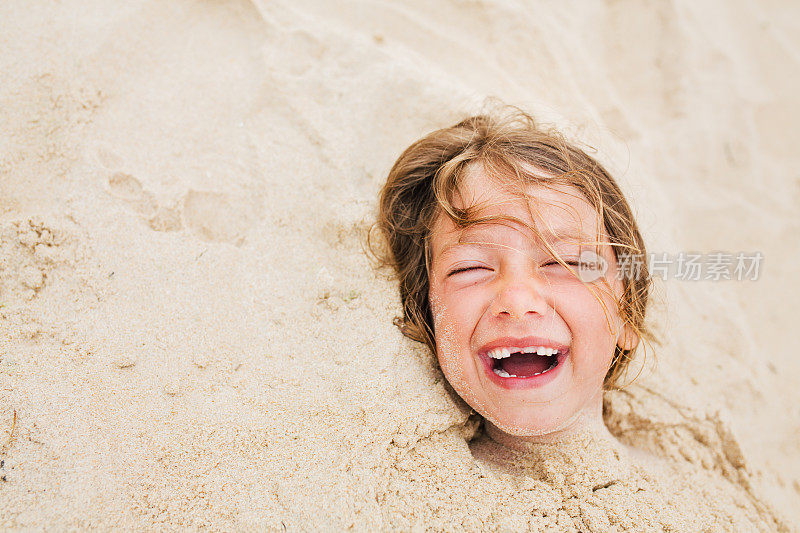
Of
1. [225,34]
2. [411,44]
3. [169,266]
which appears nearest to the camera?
[169,266]

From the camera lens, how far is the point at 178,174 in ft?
8.31

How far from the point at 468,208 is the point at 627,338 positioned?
0.81 m

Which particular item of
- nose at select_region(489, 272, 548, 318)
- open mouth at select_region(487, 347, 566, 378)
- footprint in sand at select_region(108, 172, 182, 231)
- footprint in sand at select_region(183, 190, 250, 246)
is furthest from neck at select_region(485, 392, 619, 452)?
footprint in sand at select_region(108, 172, 182, 231)

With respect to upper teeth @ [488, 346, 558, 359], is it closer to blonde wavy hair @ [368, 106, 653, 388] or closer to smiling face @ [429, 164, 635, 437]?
smiling face @ [429, 164, 635, 437]

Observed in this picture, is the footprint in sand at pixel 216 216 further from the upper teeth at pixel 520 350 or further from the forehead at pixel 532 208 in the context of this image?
the upper teeth at pixel 520 350

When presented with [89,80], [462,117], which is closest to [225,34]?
[89,80]

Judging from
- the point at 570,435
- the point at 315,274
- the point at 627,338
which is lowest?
the point at 570,435

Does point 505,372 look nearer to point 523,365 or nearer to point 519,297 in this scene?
point 523,365

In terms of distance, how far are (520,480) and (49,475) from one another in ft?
4.84

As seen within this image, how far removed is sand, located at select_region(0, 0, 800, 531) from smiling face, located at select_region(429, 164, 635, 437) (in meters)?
0.20

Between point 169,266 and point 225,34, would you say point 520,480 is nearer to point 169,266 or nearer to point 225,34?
point 169,266

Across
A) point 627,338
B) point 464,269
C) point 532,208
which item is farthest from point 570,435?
point 532,208

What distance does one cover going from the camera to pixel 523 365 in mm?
2236

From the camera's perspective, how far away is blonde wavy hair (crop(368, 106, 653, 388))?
2.28m
